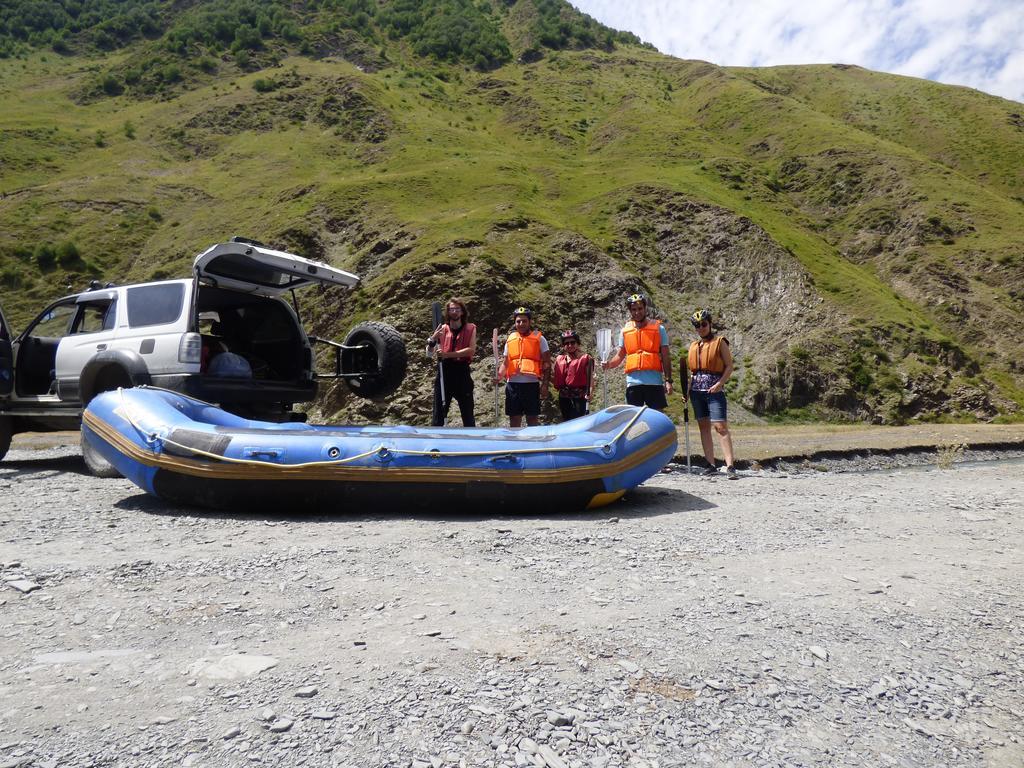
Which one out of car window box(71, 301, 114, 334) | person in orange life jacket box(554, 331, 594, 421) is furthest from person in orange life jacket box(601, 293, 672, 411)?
car window box(71, 301, 114, 334)

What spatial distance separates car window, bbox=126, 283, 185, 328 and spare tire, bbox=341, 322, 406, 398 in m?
2.48

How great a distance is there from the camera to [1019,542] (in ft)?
17.2

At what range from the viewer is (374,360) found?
10000 mm

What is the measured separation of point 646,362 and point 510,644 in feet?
19.4

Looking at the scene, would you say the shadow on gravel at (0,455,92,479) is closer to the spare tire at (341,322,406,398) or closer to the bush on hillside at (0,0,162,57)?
the spare tire at (341,322,406,398)

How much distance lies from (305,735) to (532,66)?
97269mm

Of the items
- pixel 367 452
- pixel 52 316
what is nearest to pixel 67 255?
pixel 52 316

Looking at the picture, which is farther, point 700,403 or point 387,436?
point 700,403

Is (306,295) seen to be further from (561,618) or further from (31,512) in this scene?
(561,618)

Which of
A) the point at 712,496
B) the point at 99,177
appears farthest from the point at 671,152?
the point at 712,496

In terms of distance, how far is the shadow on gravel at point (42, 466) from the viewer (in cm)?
886

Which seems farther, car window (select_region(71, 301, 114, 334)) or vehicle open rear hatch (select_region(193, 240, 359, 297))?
car window (select_region(71, 301, 114, 334))

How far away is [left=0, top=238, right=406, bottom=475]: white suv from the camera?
7.88 metres

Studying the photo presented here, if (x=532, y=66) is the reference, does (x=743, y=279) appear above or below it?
below
